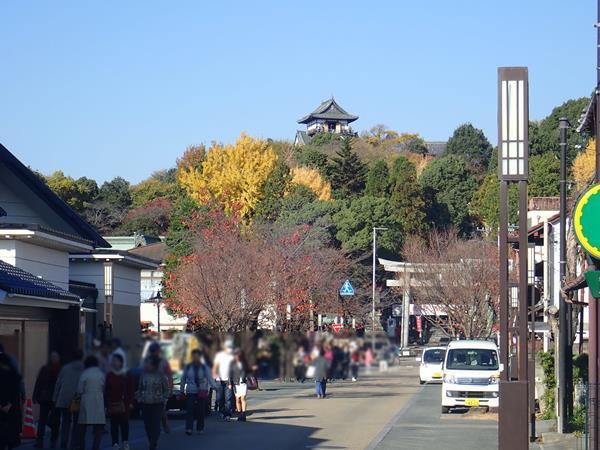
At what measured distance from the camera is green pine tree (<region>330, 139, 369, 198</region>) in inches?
3524

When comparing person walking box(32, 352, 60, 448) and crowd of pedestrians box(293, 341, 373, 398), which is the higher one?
crowd of pedestrians box(293, 341, 373, 398)

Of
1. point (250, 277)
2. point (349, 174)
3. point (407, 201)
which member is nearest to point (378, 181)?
point (407, 201)

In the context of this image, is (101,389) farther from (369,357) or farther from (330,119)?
(330,119)

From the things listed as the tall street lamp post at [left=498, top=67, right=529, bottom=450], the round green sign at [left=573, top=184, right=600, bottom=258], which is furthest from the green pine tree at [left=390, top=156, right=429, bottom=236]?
the round green sign at [left=573, top=184, right=600, bottom=258]

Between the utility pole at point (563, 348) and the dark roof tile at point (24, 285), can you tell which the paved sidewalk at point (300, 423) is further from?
the dark roof tile at point (24, 285)

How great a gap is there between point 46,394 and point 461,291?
156ft

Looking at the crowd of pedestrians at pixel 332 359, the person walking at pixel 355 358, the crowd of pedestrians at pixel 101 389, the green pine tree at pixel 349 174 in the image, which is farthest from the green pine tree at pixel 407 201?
the person walking at pixel 355 358

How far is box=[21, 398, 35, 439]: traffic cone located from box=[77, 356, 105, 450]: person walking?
3465 mm

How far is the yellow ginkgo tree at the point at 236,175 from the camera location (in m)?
77.3

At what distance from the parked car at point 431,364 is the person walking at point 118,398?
1927cm

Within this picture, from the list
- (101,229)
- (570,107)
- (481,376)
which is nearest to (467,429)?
(481,376)

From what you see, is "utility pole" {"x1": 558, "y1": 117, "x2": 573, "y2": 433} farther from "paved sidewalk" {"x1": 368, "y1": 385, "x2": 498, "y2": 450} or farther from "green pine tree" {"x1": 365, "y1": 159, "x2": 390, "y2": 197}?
"green pine tree" {"x1": 365, "y1": 159, "x2": 390, "y2": 197}

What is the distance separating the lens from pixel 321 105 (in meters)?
151

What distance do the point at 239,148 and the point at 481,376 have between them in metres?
54.8
